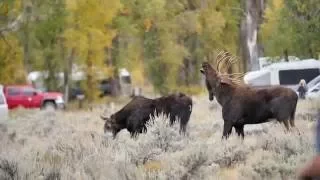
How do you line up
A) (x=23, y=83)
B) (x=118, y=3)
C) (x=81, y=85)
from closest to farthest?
(x=118, y=3)
(x=81, y=85)
(x=23, y=83)

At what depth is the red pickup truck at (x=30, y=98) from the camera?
4378 cm

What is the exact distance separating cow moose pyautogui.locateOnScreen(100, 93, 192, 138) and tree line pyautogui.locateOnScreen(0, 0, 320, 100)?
19.9 metres

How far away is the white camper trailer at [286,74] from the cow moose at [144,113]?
19585mm

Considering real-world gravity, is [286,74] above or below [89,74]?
below

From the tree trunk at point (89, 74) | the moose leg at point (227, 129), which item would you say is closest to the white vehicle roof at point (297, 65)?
the tree trunk at point (89, 74)

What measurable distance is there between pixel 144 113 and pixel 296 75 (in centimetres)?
2191

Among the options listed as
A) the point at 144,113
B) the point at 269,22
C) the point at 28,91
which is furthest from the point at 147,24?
the point at 144,113

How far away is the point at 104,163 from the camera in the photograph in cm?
1099

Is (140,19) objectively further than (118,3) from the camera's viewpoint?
Yes

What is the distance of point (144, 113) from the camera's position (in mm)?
16750

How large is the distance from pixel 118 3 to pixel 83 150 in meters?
29.2

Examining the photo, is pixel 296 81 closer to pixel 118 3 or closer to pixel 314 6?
pixel 118 3

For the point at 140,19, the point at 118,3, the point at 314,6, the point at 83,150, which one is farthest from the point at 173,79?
the point at 83,150

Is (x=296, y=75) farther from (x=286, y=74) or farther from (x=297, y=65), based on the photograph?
(x=297, y=65)
